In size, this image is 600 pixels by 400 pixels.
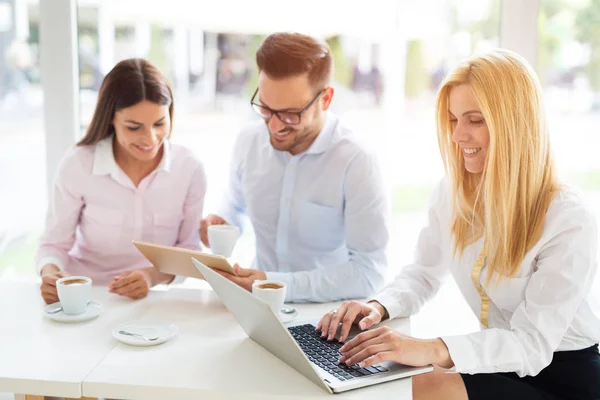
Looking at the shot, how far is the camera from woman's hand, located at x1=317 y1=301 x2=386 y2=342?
69.9 inches

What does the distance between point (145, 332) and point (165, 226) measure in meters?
0.87

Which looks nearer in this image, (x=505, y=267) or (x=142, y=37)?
(x=505, y=267)

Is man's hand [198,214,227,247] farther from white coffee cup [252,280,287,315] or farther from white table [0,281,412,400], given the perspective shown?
white coffee cup [252,280,287,315]

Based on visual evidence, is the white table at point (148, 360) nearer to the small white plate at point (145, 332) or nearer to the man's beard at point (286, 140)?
the small white plate at point (145, 332)

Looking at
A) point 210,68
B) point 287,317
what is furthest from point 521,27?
point 287,317

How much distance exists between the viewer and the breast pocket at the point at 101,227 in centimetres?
256

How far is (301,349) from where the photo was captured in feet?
→ 5.13

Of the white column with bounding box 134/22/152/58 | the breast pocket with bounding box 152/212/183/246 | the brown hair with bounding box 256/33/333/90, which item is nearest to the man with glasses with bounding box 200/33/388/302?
the brown hair with bounding box 256/33/333/90

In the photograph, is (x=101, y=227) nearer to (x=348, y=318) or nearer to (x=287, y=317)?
(x=287, y=317)

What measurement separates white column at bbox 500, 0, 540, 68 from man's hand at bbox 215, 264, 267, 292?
151 centimetres

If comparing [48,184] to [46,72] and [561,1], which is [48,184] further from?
[561,1]

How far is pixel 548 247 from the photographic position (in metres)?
1.79

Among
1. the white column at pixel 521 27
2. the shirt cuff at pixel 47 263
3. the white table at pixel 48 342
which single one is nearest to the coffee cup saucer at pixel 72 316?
the white table at pixel 48 342

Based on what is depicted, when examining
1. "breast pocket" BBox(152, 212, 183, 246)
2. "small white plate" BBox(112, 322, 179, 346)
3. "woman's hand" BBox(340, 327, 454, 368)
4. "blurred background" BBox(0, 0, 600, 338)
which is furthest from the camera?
"blurred background" BBox(0, 0, 600, 338)
